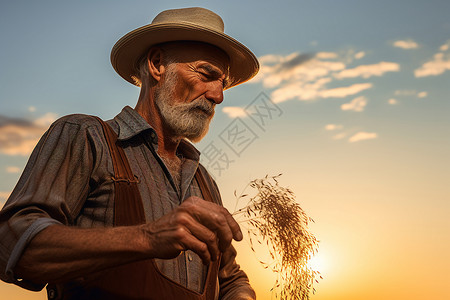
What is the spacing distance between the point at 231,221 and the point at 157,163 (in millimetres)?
1233

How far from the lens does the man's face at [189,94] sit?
354 centimetres

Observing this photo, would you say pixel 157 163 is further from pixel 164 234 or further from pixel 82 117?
pixel 164 234

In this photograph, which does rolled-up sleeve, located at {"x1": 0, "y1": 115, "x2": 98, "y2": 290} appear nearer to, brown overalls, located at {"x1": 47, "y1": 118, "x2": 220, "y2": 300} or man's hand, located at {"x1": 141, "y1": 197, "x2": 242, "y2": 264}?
brown overalls, located at {"x1": 47, "y1": 118, "x2": 220, "y2": 300}

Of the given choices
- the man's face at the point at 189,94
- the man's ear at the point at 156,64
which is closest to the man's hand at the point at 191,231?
the man's face at the point at 189,94

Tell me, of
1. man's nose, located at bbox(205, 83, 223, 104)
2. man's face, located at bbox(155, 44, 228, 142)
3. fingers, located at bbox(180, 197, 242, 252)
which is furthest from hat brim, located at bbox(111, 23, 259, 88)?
fingers, located at bbox(180, 197, 242, 252)

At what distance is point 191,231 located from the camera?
87.3 inches

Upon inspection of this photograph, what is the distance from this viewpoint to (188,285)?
3031mm

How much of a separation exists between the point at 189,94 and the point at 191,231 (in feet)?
5.14

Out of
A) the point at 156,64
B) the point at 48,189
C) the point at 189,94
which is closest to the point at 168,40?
the point at 156,64

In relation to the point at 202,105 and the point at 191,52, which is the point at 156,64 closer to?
the point at 191,52

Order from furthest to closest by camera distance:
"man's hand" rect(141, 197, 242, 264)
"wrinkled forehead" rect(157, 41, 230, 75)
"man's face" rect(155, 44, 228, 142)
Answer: "wrinkled forehead" rect(157, 41, 230, 75)
"man's face" rect(155, 44, 228, 142)
"man's hand" rect(141, 197, 242, 264)

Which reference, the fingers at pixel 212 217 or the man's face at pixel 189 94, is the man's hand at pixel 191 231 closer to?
the fingers at pixel 212 217

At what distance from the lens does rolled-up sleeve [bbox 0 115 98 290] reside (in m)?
2.43

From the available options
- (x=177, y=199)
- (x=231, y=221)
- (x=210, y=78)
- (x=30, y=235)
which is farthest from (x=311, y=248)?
(x=30, y=235)
